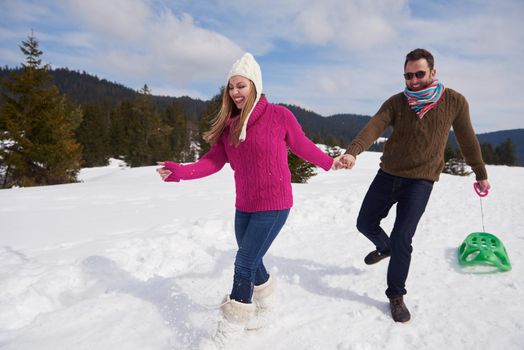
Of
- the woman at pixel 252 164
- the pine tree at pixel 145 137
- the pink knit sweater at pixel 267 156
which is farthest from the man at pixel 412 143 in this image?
the pine tree at pixel 145 137

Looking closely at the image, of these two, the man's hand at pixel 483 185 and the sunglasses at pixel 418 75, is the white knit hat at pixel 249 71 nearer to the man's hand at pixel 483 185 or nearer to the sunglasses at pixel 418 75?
the sunglasses at pixel 418 75

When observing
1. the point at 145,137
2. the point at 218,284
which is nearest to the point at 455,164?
the point at 145,137

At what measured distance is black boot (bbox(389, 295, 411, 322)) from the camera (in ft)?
10.0

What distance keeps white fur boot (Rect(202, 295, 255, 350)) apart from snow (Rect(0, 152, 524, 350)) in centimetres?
29

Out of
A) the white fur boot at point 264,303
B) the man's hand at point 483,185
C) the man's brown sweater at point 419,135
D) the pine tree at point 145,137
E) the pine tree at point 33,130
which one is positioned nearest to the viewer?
the white fur boot at point 264,303

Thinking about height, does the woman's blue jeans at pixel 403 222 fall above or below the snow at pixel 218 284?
above

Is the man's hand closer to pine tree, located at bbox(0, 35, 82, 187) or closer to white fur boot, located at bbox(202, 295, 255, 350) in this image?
white fur boot, located at bbox(202, 295, 255, 350)

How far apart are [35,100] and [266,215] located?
75.4ft

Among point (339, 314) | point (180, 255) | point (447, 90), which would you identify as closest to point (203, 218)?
point (180, 255)

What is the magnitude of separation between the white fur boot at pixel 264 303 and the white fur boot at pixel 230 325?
39 centimetres

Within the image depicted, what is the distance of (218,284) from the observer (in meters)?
4.05

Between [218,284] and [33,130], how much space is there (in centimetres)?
2167

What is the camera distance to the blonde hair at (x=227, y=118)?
265 cm

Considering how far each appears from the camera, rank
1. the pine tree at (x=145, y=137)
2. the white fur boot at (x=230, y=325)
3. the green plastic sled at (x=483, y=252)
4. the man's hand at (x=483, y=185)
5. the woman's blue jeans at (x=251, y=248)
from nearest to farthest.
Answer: the white fur boot at (x=230, y=325) < the woman's blue jeans at (x=251, y=248) < the man's hand at (x=483, y=185) < the green plastic sled at (x=483, y=252) < the pine tree at (x=145, y=137)
